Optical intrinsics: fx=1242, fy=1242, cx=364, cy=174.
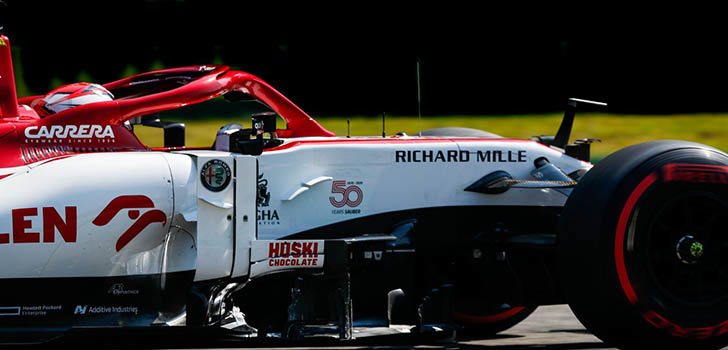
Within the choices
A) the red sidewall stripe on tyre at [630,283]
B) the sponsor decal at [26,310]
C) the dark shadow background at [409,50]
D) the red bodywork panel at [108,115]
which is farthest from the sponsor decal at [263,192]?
the dark shadow background at [409,50]

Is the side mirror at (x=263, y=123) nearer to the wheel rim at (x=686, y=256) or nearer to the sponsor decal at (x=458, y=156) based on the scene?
→ the sponsor decal at (x=458, y=156)

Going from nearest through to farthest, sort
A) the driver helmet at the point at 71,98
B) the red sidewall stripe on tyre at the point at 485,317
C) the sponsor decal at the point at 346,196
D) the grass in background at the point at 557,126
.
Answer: the sponsor decal at the point at 346,196, the driver helmet at the point at 71,98, the red sidewall stripe on tyre at the point at 485,317, the grass in background at the point at 557,126

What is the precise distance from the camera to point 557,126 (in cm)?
2033

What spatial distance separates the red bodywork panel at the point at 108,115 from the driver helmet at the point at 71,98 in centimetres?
9

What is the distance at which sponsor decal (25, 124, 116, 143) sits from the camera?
6.74 meters

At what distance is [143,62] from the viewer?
20.7 m

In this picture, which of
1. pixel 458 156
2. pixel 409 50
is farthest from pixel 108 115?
pixel 409 50

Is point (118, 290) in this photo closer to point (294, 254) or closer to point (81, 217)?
point (81, 217)

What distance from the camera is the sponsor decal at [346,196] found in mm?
7012

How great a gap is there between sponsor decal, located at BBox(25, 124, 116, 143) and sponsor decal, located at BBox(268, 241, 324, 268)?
1170 millimetres

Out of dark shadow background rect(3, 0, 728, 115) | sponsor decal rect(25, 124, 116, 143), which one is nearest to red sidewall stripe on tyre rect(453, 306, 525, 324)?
sponsor decal rect(25, 124, 116, 143)

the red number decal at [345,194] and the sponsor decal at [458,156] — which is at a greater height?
the sponsor decal at [458,156]

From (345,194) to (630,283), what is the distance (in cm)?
166

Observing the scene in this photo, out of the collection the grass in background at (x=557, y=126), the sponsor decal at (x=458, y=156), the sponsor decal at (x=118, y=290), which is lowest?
the grass in background at (x=557, y=126)
